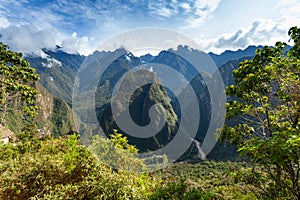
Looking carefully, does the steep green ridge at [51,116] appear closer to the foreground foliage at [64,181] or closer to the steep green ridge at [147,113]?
the steep green ridge at [147,113]

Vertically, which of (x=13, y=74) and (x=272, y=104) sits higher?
(x=272, y=104)

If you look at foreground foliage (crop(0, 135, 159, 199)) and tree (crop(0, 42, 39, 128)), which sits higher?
tree (crop(0, 42, 39, 128))

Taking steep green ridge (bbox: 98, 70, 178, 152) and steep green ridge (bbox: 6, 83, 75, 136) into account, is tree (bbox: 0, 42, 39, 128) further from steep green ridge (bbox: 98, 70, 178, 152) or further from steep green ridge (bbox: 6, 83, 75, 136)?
steep green ridge (bbox: 6, 83, 75, 136)

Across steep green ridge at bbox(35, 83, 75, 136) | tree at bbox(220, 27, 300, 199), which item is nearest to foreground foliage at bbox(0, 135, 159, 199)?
tree at bbox(220, 27, 300, 199)

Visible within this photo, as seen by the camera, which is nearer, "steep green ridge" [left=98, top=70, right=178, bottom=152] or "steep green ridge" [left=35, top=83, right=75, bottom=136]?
"steep green ridge" [left=98, top=70, right=178, bottom=152]

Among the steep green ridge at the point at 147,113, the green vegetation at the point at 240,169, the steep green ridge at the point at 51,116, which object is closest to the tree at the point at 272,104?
the green vegetation at the point at 240,169

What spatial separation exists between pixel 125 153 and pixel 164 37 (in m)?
5.76

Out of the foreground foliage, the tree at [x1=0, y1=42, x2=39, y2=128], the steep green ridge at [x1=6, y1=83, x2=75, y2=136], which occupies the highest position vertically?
the tree at [x1=0, y1=42, x2=39, y2=128]

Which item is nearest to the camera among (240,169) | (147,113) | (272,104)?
(272,104)

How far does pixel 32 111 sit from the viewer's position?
8.98 meters

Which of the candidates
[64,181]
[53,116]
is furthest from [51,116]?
[64,181]

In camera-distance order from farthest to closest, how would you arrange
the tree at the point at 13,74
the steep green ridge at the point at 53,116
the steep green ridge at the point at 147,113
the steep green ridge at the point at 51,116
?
1. the steep green ridge at the point at 53,116
2. the steep green ridge at the point at 51,116
3. the steep green ridge at the point at 147,113
4. the tree at the point at 13,74

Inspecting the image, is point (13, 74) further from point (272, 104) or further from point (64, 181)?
point (272, 104)

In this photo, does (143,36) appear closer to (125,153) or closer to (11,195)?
(125,153)
